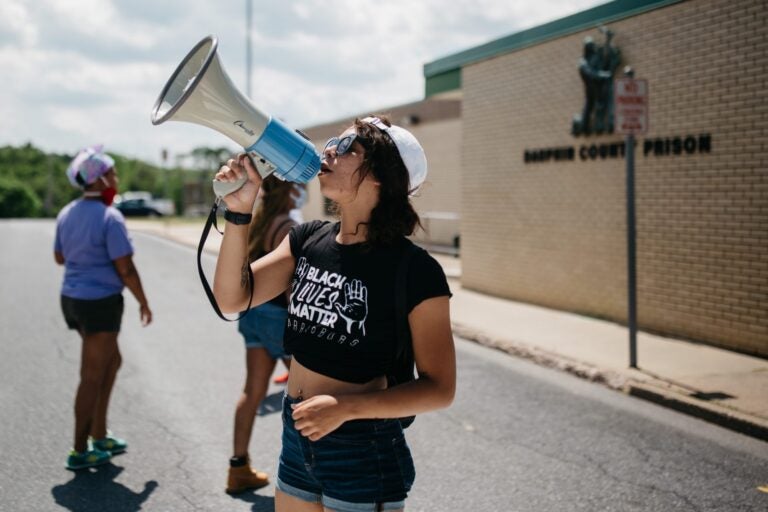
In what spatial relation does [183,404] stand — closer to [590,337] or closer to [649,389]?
[649,389]

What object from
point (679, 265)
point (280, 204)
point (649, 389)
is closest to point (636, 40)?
point (679, 265)

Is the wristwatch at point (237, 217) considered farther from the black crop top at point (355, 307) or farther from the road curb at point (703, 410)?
the road curb at point (703, 410)

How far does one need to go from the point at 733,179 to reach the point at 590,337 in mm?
2206

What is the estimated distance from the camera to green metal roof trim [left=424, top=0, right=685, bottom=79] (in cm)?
850

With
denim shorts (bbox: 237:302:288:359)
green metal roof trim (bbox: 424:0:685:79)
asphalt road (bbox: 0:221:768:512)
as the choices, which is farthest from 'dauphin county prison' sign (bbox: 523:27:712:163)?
denim shorts (bbox: 237:302:288:359)

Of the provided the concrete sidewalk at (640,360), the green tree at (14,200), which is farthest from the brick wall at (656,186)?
the green tree at (14,200)

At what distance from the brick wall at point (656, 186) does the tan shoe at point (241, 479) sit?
5.38 m

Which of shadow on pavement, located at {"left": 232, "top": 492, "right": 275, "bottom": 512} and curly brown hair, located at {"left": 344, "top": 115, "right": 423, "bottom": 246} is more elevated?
curly brown hair, located at {"left": 344, "top": 115, "right": 423, "bottom": 246}

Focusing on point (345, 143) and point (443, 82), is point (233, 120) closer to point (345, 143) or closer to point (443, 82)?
point (345, 143)

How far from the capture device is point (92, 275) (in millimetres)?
4219

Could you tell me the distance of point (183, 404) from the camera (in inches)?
225

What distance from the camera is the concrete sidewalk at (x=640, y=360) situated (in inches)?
217

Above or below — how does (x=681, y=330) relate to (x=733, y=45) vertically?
below

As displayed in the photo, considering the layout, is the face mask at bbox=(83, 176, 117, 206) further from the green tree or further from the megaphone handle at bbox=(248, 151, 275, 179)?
the green tree
